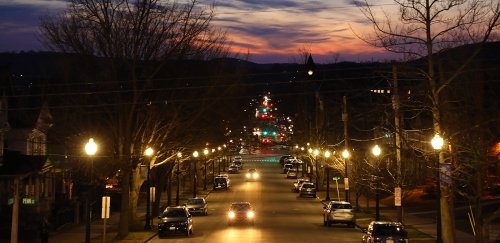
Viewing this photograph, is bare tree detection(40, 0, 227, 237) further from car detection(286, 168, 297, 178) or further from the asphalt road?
car detection(286, 168, 297, 178)

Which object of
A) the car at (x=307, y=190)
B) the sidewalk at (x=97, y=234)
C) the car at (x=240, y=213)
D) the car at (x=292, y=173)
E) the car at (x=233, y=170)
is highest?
the car at (x=233, y=170)

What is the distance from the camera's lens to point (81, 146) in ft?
154

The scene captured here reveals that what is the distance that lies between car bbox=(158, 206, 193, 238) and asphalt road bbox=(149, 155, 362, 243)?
17.0 inches

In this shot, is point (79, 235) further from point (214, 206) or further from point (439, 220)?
point (214, 206)

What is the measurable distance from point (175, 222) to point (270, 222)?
1089cm

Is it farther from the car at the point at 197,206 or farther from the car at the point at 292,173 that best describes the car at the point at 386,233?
the car at the point at 292,173

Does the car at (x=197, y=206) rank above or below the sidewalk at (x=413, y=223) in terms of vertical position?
above

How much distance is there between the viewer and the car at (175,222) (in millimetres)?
42062

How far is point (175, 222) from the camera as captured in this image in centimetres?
4212

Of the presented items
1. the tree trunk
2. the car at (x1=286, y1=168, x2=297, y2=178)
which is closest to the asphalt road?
the tree trunk

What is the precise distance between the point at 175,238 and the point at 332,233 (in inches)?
342

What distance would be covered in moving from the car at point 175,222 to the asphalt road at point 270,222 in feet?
1.41

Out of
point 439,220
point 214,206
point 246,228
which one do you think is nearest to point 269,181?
point 214,206

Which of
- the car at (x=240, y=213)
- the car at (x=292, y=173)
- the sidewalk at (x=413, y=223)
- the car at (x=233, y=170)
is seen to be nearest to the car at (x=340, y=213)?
the sidewalk at (x=413, y=223)
